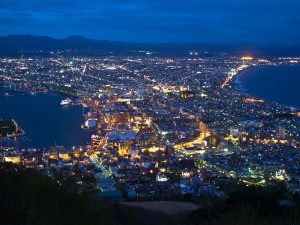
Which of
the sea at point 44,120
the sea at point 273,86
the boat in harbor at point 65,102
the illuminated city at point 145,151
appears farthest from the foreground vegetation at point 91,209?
the sea at point 273,86

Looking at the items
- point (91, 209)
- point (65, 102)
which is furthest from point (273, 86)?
point (91, 209)

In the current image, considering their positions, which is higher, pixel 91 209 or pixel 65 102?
pixel 91 209

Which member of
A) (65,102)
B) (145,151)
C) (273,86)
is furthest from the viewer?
(273,86)

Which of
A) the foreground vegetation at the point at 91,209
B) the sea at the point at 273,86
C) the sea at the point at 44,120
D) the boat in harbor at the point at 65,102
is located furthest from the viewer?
the sea at the point at 273,86

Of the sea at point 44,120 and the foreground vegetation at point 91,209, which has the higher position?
the foreground vegetation at point 91,209

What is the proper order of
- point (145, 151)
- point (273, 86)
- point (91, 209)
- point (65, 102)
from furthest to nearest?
1. point (273, 86)
2. point (65, 102)
3. point (145, 151)
4. point (91, 209)

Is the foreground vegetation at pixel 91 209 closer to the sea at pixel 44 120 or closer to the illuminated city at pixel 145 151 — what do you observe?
the illuminated city at pixel 145 151

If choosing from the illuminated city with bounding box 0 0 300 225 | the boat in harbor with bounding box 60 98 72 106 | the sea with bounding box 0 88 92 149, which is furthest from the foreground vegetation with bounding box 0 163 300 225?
the boat in harbor with bounding box 60 98 72 106

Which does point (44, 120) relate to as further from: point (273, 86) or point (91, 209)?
point (273, 86)
